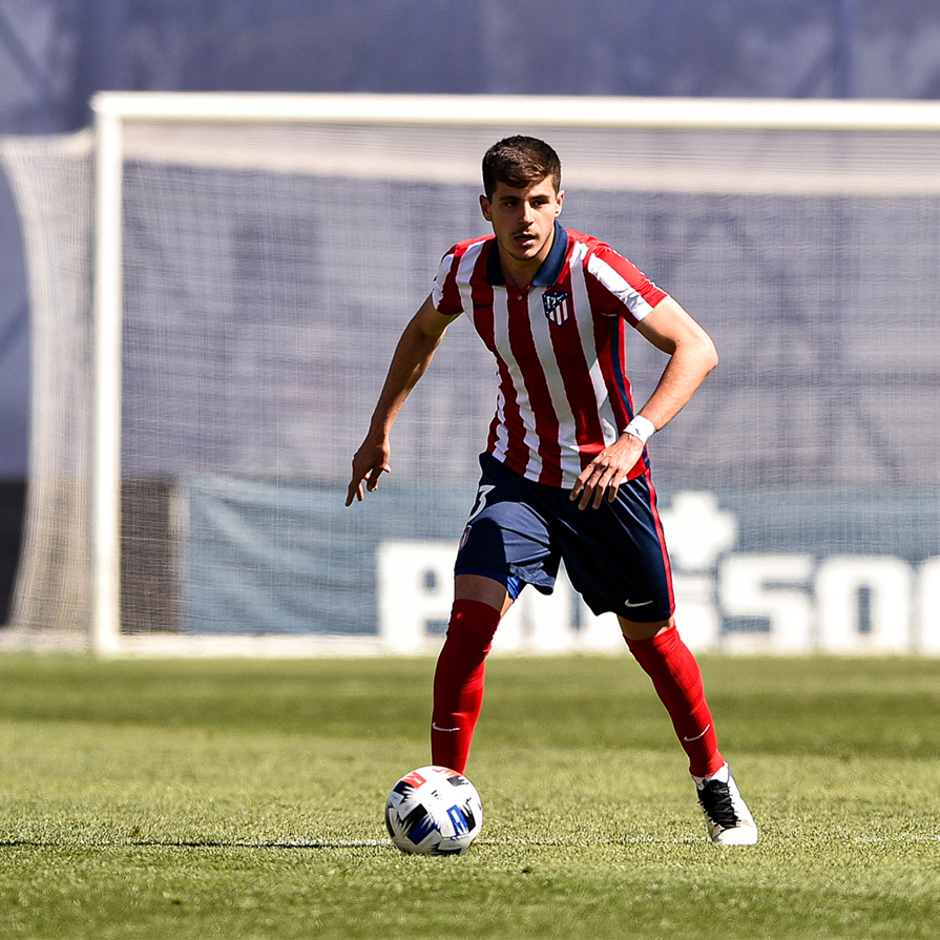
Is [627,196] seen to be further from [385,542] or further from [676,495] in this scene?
[385,542]

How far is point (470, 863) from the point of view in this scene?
3512 millimetres

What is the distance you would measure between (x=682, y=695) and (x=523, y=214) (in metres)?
1.27

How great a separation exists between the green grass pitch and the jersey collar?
1.35 meters

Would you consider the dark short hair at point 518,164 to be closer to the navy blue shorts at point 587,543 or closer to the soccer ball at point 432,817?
the navy blue shorts at point 587,543

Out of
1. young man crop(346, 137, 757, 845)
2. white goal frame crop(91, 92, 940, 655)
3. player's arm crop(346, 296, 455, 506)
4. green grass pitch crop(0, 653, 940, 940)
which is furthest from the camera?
white goal frame crop(91, 92, 940, 655)

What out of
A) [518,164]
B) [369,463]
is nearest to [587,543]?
[369,463]

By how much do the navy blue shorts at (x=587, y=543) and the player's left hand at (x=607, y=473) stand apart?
1.00 feet

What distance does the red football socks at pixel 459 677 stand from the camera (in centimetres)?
390

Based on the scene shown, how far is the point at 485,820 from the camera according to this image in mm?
4445

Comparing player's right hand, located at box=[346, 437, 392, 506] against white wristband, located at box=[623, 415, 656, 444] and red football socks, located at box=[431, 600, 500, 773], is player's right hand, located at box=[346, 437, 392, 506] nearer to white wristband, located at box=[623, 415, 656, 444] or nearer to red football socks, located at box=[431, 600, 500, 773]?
red football socks, located at box=[431, 600, 500, 773]

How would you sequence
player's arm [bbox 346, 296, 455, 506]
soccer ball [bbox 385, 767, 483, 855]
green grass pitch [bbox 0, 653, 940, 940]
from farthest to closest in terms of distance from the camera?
player's arm [bbox 346, 296, 455, 506] → soccer ball [bbox 385, 767, 483, 855] → green grass pitch [bbox 0, 653, 940, 940]

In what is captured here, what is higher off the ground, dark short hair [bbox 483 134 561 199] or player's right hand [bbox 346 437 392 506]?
dark short hair [bbox 483 134 561 199]

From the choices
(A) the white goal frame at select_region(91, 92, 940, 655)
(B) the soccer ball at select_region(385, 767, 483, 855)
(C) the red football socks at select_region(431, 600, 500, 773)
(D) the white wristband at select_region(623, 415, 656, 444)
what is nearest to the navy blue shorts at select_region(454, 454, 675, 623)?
(C) the red football socks at select_region(431, 600, 500, 773)

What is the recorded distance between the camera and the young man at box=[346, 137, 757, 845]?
388cm
